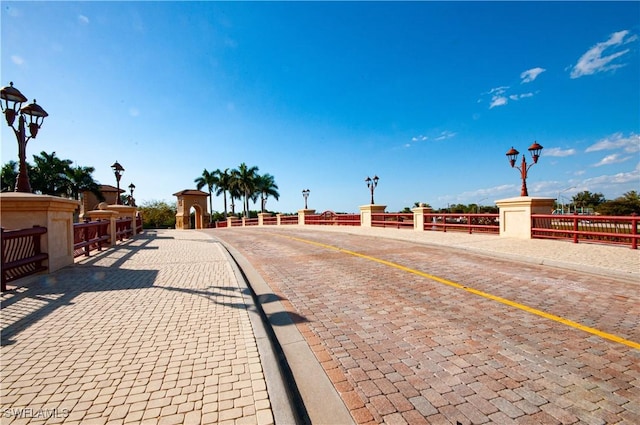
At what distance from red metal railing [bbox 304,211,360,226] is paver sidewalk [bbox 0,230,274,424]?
2008 centimetres

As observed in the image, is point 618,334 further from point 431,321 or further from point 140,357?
point 140,357

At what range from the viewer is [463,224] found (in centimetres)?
1677

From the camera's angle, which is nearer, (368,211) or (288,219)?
(368,211)

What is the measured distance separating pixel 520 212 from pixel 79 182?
165 ft

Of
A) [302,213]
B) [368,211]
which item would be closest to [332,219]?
[302,213]

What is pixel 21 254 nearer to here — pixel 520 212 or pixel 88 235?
pixel 88 235

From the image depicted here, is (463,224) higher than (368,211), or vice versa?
(368,211)

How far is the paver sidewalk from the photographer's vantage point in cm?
243

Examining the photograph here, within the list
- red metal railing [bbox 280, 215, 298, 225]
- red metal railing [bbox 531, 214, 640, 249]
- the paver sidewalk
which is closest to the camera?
the paver sidewalk

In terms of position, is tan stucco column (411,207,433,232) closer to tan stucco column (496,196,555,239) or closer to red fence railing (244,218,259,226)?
tan stucco column (496,196,555,239)

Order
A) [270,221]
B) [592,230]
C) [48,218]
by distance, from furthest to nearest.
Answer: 1. [270,221]
2. [592,230]
3. [48,218]

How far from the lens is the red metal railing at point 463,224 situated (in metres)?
15.4

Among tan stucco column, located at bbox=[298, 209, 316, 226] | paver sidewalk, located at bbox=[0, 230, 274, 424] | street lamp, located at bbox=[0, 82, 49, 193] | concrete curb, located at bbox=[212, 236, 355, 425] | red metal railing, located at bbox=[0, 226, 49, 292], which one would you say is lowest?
concrete curb, located at bbox=[212, 236, 355, 425]

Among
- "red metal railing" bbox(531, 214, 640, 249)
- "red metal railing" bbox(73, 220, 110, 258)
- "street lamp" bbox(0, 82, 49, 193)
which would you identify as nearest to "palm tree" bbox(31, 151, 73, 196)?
"red metal railing" bbox(73, 220, 110, 258)
